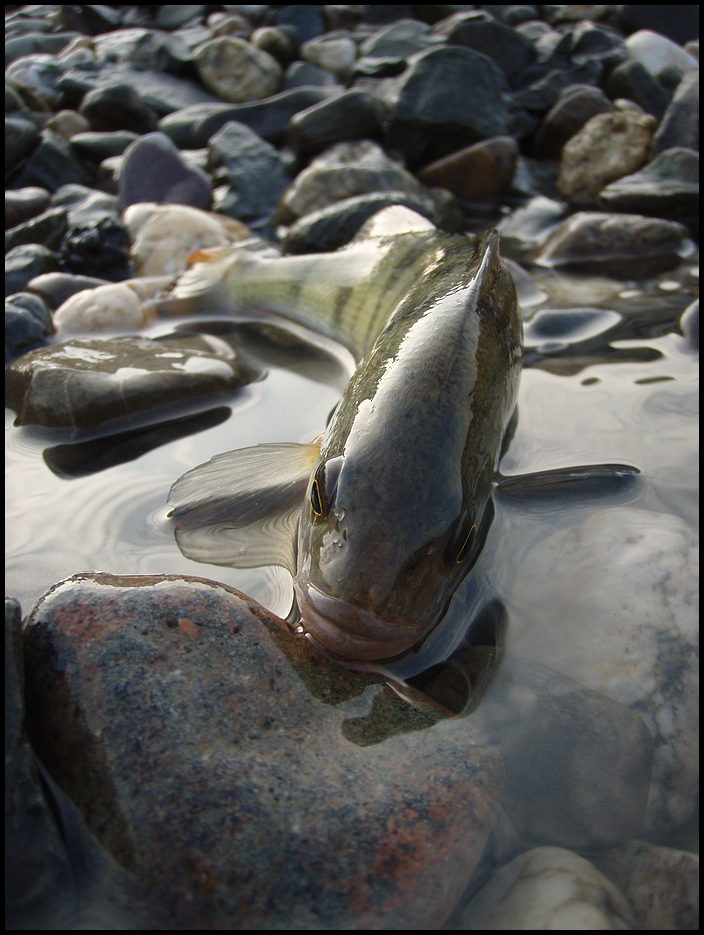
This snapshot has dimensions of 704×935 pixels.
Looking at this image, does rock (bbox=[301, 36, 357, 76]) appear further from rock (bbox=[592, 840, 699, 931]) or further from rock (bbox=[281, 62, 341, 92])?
rock (bbox=[592, 840, 699, 931])

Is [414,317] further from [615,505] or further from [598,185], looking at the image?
[598,185]

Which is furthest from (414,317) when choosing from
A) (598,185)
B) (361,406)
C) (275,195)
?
(598,185)

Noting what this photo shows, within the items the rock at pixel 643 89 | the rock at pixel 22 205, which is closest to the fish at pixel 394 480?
the rock at pixel 22 205

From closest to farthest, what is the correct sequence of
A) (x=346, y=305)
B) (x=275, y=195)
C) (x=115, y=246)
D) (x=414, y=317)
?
(x=414, y=317) < (x=346, y=305) < (x=115, y=246) < (x=275, y=195)

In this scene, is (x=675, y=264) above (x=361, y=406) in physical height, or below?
below

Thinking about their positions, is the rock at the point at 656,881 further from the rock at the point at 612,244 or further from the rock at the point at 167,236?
the rock at the point at 167,236
